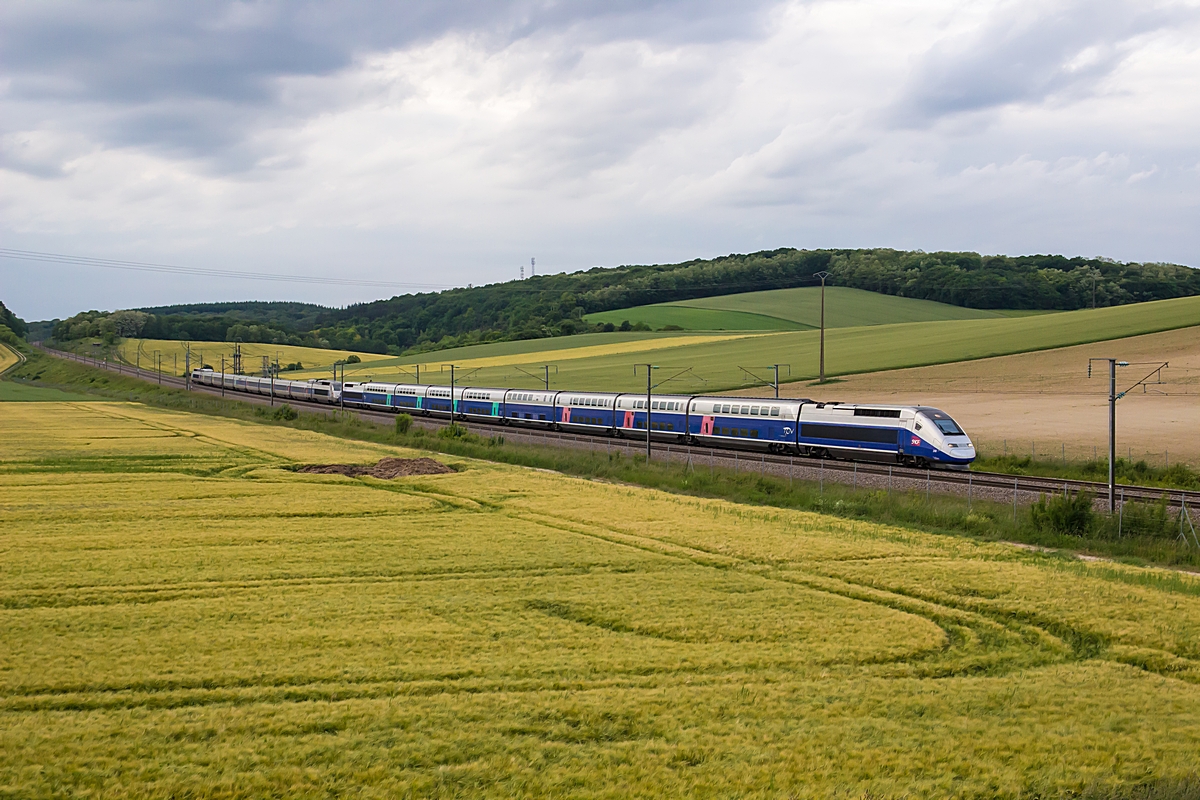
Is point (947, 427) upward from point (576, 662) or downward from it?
upward

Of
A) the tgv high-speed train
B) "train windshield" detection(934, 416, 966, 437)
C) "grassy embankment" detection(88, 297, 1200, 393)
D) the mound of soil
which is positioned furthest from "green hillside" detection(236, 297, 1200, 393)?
the mound of soil

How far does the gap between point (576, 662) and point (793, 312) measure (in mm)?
156988

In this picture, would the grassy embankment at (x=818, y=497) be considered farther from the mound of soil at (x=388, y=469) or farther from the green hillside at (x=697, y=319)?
the green hillside at (x=697, y=319)

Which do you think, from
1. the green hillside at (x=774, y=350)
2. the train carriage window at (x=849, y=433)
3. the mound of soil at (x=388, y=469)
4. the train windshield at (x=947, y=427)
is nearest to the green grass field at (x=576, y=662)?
the mound of soil at (x=388, y=469)

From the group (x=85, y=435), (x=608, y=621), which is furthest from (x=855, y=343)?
(x=608, y=621)

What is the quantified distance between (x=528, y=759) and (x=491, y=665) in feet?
13.7

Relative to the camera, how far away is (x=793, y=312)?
171 metres

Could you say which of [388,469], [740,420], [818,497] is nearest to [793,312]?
[740,420]

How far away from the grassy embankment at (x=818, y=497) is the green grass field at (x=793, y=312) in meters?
92.7

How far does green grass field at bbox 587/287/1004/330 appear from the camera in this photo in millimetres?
159500

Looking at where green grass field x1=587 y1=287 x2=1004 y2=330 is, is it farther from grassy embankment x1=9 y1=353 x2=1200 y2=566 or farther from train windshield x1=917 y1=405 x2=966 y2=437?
train windshield x1=917 y1=405 x2=966 y2=437

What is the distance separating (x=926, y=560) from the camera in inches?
1185

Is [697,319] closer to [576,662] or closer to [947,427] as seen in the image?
[947,427]

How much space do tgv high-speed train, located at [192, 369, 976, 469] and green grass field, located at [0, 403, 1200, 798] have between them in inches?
713
